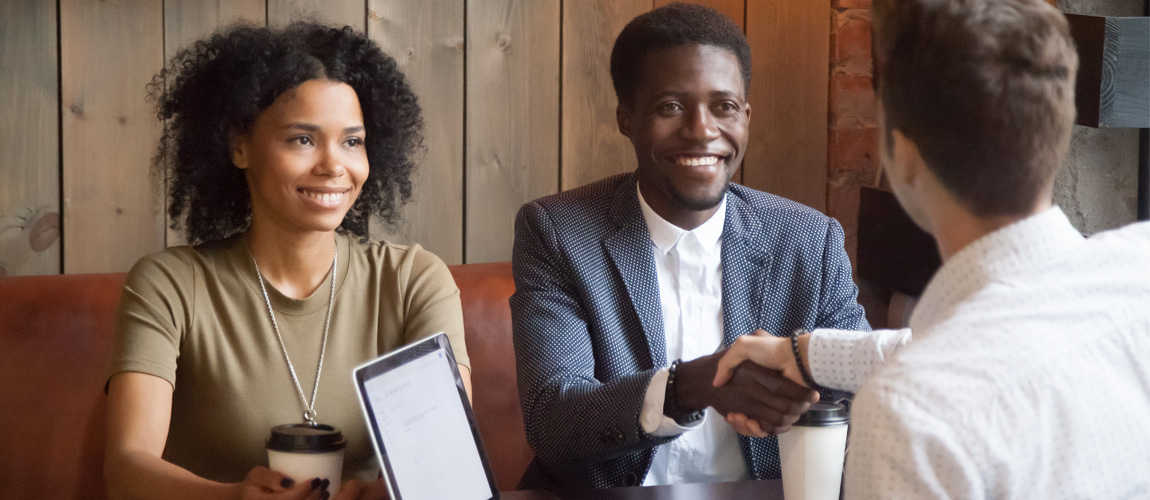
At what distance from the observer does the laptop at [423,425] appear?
1027 mm

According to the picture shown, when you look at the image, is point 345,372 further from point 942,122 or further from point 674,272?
point 942,122

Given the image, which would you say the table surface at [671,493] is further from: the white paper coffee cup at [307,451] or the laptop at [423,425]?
the white paper coffee cup at [307,451]

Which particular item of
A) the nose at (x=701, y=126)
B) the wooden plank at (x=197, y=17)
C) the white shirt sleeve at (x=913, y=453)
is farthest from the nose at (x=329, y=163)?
the white shirt sleeve at (x=913, y=453)

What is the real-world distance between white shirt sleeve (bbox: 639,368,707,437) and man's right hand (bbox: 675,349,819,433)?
22 millimetres

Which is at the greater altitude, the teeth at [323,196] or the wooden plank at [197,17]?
the wooden plank at [197,17]

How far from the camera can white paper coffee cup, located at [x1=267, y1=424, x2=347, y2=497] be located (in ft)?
3.41

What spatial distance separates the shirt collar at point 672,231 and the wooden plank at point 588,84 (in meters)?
0.64

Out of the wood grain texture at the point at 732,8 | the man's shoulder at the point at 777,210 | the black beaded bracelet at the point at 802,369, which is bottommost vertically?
the black beaded bracelet at the point at 802,369

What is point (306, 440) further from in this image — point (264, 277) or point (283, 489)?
point (264, 277)

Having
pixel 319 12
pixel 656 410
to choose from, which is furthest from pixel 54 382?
pixel 656 410

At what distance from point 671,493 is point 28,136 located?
1455mm

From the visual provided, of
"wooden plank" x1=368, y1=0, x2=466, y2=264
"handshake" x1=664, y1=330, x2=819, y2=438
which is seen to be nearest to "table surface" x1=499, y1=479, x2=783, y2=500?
"handshake" x1=664, y1=330, x2=819, y2=438

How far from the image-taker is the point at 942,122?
Answer: 77 cm

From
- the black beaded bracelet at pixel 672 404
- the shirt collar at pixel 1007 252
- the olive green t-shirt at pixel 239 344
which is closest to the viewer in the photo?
the shirt collar at pixel 1007 252
